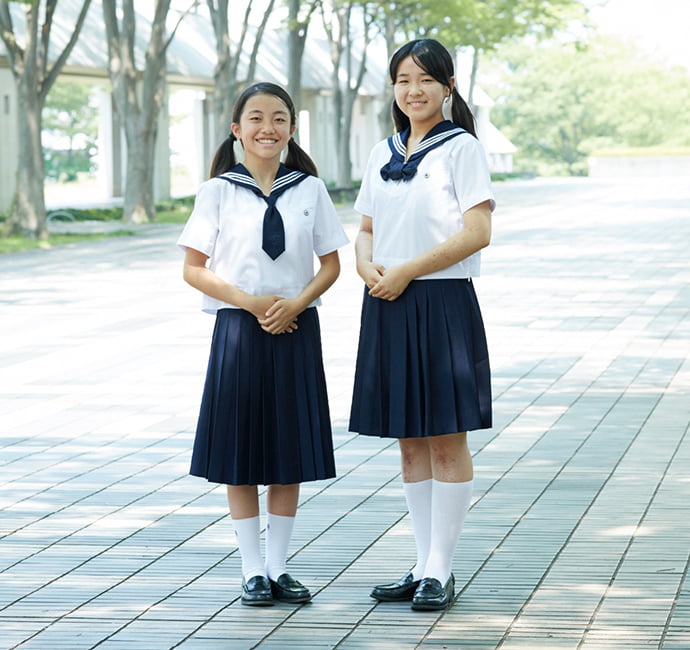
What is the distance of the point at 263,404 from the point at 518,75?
96.7 meters

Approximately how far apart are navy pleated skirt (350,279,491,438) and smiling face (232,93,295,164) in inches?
26.0

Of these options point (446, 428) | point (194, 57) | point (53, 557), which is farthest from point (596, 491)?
point (194, 57)

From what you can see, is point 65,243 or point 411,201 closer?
point 411,201

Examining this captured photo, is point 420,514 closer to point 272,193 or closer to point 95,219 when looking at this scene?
point 272,193

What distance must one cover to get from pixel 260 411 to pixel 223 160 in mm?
889

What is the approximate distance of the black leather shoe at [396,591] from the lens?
488 centimetres

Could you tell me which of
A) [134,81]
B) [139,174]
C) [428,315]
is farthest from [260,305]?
[139,174]

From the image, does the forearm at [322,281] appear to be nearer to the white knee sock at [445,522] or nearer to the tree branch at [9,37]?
the white knee sock at [445,522]

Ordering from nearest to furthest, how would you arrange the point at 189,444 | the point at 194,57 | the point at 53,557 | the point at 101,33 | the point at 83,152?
the point at 53,557, the point at 189,444, the point at 101,33, the point at 194,57, the point at 83,152

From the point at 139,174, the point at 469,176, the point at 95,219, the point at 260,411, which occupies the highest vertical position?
the point at 469,176

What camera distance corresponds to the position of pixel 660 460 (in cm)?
715

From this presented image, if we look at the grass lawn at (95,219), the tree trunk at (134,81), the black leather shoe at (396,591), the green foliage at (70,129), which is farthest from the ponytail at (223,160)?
the green foliage at (70,129)

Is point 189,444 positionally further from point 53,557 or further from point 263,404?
point 263,404

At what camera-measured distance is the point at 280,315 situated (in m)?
4.71
